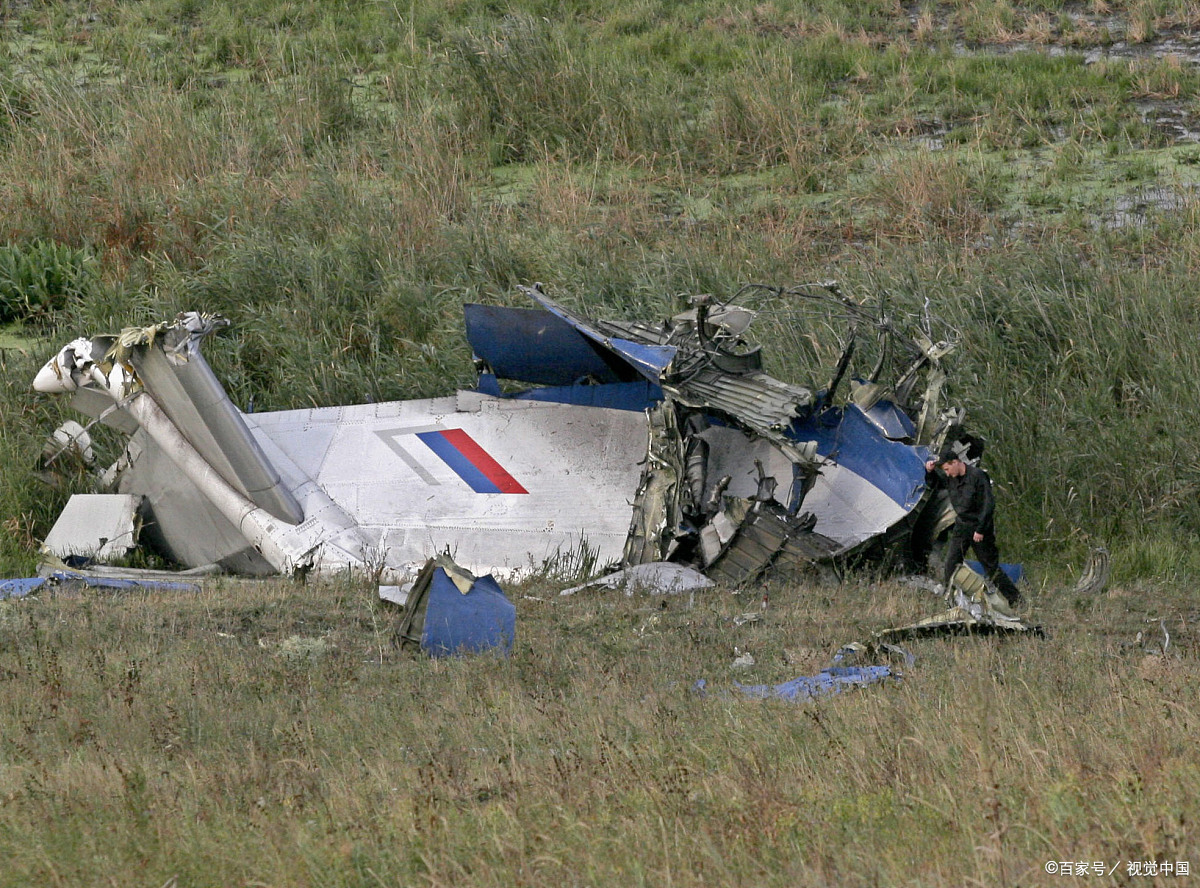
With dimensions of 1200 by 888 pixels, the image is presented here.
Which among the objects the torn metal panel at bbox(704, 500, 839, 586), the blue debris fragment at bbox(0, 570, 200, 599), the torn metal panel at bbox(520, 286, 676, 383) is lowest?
the blue debris fragment at bbox(0, 570, 200, 599)

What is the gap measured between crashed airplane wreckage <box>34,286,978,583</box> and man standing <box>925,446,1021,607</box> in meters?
0.38

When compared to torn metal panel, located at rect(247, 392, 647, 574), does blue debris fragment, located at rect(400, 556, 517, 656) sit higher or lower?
higher

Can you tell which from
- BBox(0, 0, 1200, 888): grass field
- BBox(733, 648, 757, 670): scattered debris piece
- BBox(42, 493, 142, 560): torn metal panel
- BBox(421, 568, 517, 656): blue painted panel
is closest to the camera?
BBox(0, 0, 1200, 888): grass field

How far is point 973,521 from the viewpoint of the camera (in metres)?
7.49

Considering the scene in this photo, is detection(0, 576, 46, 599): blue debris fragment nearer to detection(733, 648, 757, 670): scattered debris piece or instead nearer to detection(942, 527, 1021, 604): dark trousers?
detection(733, 648, 757, 670): scattered debris piece

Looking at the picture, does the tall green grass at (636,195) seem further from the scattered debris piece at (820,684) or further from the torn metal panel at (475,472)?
the scattered debris piece at (820,684)

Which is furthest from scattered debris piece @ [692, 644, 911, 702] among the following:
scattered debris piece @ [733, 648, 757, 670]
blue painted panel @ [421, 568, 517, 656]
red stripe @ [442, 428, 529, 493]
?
red stripe @ [442, 428, 529, 493]

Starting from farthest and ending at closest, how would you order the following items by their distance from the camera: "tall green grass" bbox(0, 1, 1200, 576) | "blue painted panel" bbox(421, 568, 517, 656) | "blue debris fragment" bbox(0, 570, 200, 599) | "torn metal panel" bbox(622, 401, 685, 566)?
"tall green grass" bbox(0, 1, 1200, 576), "torn metal panel" bbox(622, 401, 685, 566), "blue debris fragment" bbox(0, 570, 200, 599), "blue painted panel" bbox(421, 568, 517, 656)

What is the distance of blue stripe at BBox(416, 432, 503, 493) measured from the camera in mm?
9031

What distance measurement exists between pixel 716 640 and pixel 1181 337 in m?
5.60

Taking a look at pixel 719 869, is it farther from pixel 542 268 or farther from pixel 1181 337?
pixel 542 268

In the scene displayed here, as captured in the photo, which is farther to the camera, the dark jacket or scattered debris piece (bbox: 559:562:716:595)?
scattered debris piece (bbox: 559:562:716:595)

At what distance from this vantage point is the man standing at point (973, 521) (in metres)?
7.47

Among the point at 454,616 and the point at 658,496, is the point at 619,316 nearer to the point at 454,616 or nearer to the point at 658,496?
the point at 658,496
